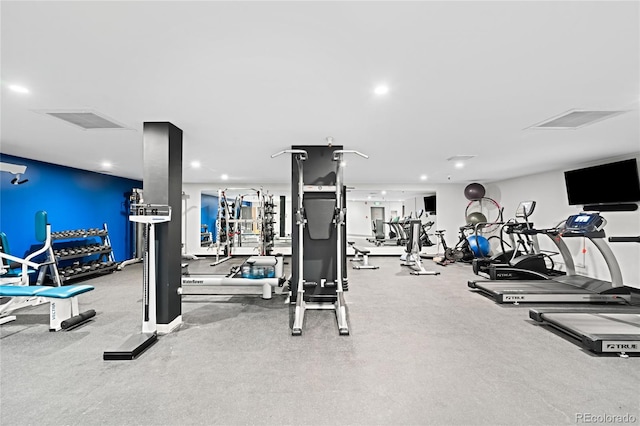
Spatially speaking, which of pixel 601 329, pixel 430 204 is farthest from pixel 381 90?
pixel 430 204

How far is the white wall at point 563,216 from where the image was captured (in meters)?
5.06

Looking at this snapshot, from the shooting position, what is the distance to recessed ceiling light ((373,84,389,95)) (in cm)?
238

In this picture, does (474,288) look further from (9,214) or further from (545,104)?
(9,214)

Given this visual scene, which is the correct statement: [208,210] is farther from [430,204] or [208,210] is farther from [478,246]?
[478,246]

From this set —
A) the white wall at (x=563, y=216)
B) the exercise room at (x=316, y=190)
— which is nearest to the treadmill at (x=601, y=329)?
the exercise room at (x=316, y=190)

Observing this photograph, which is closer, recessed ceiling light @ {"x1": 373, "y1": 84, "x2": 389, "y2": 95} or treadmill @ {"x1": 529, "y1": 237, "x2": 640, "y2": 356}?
recessed ceiling light @ {"x1": 373, "y1": 84, "x2": 389, "y2": 95}

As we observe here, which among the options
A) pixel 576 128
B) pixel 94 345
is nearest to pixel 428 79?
pixel 576 128

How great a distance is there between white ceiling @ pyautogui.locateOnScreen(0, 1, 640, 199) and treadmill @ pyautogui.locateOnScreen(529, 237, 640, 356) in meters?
2.15

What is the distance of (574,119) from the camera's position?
3.16 meters

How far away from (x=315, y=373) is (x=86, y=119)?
3.44 m

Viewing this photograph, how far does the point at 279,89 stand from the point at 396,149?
270 cm

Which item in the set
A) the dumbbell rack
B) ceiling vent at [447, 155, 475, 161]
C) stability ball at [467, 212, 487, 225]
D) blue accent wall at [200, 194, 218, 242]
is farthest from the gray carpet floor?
blue accent wall at [200, 194, 218, 242]

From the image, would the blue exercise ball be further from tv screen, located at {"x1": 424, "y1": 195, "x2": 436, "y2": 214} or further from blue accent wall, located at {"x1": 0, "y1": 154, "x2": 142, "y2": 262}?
blue accent wall, located at {"x1": 0, "y1": 154, "x2": 142, "y2": 262}

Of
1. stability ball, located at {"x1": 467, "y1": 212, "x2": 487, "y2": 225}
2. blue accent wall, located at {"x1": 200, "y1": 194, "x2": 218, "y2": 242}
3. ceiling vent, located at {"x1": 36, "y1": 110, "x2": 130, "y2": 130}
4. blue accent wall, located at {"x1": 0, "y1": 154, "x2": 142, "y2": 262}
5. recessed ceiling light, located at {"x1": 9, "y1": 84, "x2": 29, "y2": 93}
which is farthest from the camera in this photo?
blue accent wall, located at {"x1": 200, "y1": 194, "x2": 218, "y2": 242}
